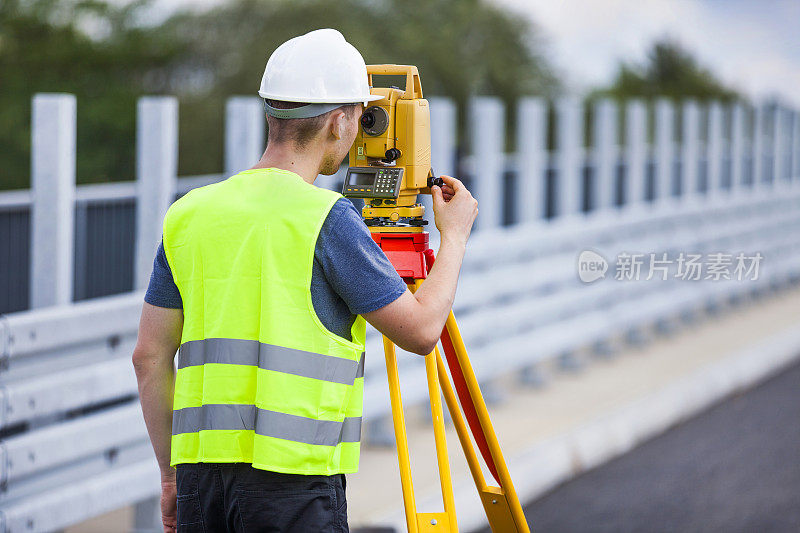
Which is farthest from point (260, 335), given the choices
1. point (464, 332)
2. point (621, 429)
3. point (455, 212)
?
point (621, 429)

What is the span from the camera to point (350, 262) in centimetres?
283

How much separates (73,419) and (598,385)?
4756mm

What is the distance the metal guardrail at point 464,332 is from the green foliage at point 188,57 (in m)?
18.3

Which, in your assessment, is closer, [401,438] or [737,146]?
[401,438]

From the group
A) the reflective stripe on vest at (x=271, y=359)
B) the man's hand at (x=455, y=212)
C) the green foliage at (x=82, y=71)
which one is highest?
the green foliage at (x=82, y=71)

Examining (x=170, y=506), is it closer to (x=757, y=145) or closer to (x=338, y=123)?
(x=338, y=123)

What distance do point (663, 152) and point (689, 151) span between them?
3.00ft

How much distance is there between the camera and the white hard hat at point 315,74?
293cm

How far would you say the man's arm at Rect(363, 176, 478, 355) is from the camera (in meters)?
2.91

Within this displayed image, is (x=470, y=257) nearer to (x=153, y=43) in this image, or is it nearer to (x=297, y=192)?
(x=297, y=192)

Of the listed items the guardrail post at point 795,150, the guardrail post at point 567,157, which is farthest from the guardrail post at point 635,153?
the guardrail post at point 795,150

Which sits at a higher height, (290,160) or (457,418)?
(290,160)

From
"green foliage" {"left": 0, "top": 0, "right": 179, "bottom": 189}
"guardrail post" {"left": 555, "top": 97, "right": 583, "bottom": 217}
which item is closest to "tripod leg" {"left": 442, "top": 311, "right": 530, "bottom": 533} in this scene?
"guardrail post" {"left": 555, "top": 97, "right": 583, "bottom": 217}

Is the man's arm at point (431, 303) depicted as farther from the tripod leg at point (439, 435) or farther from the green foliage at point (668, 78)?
the green foliage at point (668, 78)
